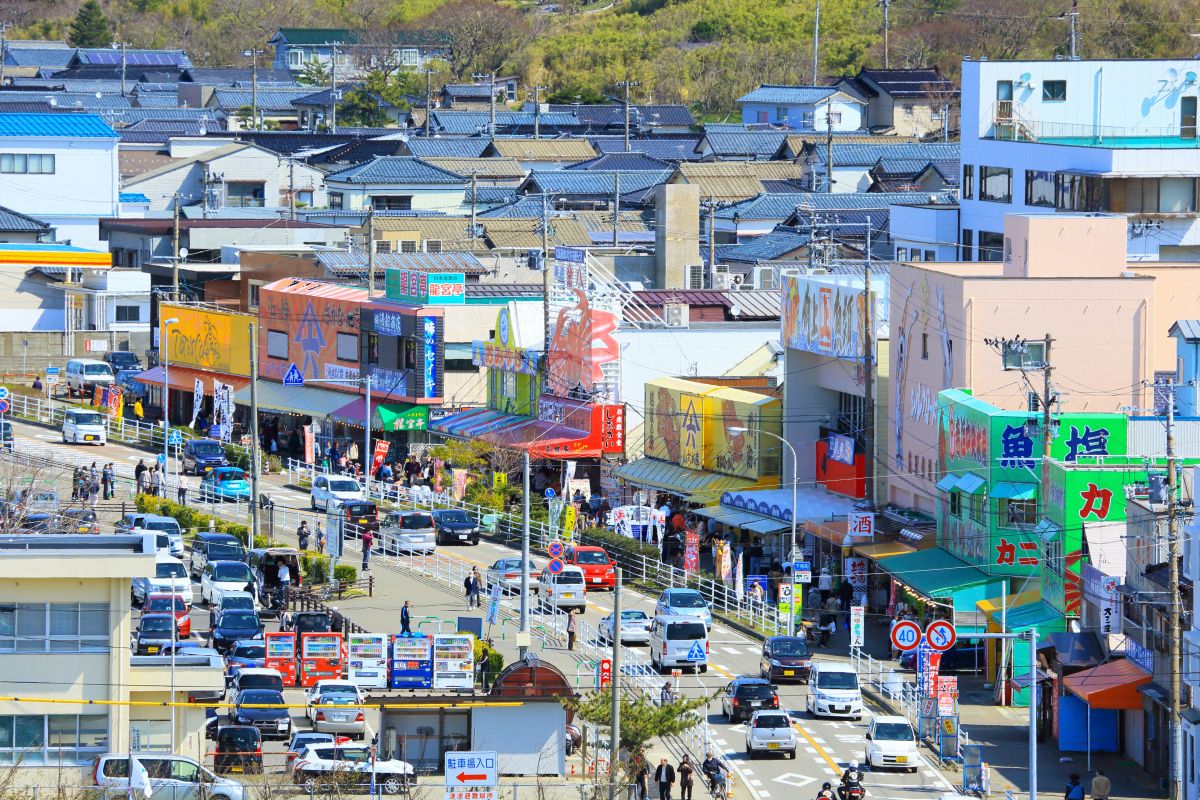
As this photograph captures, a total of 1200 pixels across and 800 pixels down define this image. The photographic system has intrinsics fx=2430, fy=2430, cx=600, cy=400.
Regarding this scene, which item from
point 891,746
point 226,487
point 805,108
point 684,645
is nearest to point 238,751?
point 891,746

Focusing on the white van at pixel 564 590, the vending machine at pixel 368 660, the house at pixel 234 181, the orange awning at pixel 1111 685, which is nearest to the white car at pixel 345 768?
the vending machine at pixel 368 660

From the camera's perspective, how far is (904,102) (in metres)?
134

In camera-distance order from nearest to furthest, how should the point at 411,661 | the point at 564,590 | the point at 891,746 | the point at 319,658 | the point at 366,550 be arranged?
the point at 891,746 → the point at 411,661 → the point at 319,658 → the point at 564,590 → the point at 366,550

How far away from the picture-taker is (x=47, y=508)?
60719 millimetres

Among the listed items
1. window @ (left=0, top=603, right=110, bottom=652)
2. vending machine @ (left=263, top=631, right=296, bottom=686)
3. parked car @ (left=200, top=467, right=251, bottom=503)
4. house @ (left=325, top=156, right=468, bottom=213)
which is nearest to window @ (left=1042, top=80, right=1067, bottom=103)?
parked car @ (left=200, top=467, right=251, bottom=503)

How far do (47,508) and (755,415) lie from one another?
18.0 meters

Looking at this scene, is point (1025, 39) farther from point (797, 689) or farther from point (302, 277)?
point (797, 689)

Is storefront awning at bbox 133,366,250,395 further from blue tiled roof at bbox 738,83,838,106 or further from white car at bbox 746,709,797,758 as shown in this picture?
blue tiled roof at bbox 738,83,838,106

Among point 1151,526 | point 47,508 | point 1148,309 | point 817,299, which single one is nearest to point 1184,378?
point 1148,309

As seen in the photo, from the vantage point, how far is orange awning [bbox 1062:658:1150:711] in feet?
139

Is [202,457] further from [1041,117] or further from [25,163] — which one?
[25,163]

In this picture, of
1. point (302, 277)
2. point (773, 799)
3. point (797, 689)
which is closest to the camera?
point (773, 799)

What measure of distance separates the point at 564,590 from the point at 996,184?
33.9m

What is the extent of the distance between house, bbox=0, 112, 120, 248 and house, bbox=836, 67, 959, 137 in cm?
4356
